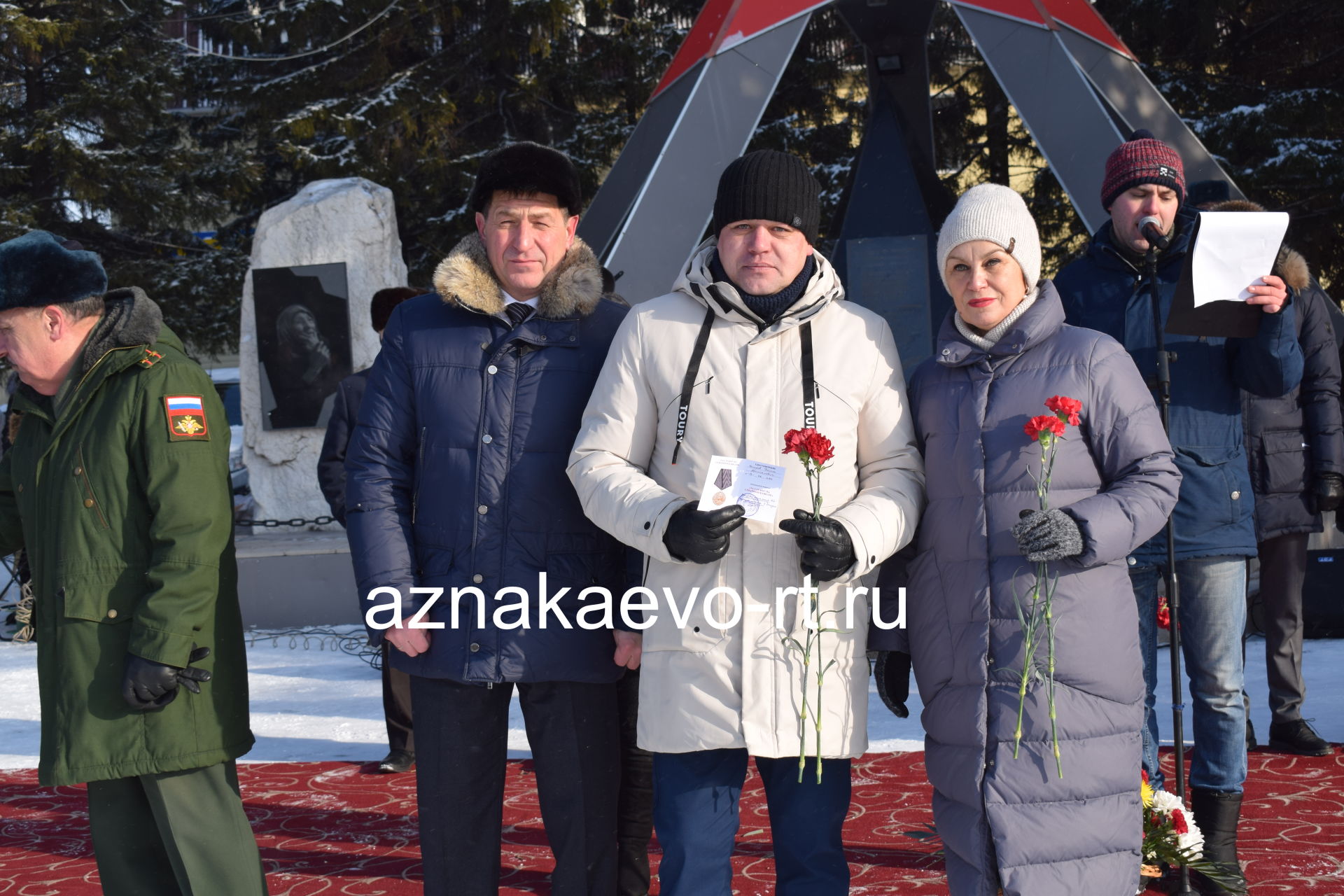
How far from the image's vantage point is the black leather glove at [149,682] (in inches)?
106

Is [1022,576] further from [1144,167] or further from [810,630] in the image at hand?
[1144,167]

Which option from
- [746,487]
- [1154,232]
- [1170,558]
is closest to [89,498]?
[746,487]

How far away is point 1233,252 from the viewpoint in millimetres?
3188

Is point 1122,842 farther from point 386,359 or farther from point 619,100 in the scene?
point 619,100

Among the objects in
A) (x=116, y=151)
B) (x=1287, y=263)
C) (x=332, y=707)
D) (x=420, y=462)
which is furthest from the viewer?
(x=116, y=151)

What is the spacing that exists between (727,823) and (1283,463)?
289cm

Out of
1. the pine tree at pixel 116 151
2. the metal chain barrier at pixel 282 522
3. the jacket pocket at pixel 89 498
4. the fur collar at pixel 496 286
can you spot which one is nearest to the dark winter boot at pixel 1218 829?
the fur collar at pixel 496 286

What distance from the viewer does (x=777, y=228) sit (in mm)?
2730

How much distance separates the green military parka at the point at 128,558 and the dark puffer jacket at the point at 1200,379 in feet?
7.86

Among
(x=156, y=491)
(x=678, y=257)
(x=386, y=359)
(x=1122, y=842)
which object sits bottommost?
(x=1122, y=842)

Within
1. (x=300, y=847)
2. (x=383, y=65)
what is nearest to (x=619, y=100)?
(x=383, y=65)

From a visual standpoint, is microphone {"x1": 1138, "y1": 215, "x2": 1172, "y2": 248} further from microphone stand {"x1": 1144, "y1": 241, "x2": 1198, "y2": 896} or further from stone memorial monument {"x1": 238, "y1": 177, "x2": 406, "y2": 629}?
stone memorial monument {"x1": 238, "y1": 177, "x2": 406, "y2": 629}

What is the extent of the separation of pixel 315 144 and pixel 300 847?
39.8ft

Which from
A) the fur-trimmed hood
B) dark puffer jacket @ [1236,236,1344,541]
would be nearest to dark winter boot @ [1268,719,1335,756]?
dark puffer jacket @ [1236,236,1344,541]
